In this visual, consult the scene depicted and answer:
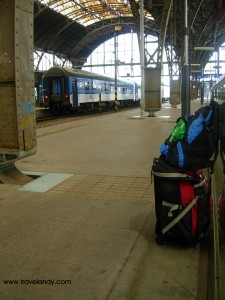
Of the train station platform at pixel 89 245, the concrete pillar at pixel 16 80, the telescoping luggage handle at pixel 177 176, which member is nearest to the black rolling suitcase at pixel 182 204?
the telescoping luggage handle at pixel 177 176

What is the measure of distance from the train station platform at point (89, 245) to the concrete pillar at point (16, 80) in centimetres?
68

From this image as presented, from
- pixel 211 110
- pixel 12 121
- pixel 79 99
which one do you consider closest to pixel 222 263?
pixel 211 110

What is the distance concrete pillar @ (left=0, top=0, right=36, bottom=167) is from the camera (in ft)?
15.8

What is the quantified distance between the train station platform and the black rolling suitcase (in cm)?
16

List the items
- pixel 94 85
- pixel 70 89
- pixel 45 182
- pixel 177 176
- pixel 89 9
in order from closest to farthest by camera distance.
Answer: pixel 177 176 < pixel 45 182 < pixel 70 89 < pixel 94 85 < pixel 89 9

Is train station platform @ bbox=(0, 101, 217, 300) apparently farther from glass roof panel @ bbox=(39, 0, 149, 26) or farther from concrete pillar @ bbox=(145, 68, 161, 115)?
glass roof panel @ bbox=(39, 0, 149, 26)

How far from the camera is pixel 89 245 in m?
3.34

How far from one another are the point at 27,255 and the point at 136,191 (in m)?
2.22

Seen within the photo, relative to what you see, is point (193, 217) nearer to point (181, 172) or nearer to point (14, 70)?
point (181, 172)

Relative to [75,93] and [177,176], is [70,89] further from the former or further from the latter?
[177,176]

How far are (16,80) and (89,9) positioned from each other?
42.4m

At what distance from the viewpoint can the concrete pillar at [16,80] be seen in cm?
481

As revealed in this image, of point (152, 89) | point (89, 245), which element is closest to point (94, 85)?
point (152, 89)

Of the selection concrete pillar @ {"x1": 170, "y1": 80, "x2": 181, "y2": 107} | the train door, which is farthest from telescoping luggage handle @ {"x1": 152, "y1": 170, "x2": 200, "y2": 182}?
concrete pillar @ {"x1": 170, "y1": 80, "x2": 181, "y2": 107}
